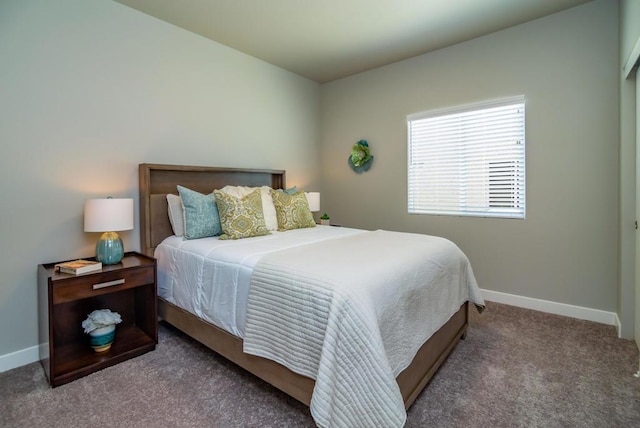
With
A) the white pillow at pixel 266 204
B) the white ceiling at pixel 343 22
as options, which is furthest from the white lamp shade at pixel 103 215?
the white ceiling at pixel 343 22

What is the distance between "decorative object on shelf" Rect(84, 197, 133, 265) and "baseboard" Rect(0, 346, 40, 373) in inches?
30.1

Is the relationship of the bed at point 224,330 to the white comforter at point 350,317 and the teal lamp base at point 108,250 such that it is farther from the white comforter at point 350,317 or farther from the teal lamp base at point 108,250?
the teal lamp base at point 108,250

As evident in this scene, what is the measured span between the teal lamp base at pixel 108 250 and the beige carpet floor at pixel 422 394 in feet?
2.33

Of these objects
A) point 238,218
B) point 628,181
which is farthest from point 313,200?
point 628,181

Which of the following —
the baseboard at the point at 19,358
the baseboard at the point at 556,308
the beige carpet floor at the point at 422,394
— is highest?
the baseboard at the point at 556,308

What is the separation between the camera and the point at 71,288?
75.9 inches

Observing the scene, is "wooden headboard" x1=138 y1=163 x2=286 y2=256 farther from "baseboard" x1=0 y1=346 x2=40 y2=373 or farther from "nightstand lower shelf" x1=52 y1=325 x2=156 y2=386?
"baseboard" x1=0 y1=346 x2=40 y2=373

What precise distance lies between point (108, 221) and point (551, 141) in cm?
366

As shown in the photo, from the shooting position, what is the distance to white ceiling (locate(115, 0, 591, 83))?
8.52ft

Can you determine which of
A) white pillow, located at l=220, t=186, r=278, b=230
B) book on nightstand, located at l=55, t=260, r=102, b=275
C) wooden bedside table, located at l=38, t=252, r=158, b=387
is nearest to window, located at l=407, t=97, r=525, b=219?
white pillow, located at l=220, t=186, r=278, b=230

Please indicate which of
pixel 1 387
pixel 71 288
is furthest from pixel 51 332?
pixel 1 387

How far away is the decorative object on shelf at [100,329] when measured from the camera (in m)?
2.14

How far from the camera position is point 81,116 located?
239 centimetres

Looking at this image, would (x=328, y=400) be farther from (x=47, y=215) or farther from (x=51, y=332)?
(x=47, y=215)
